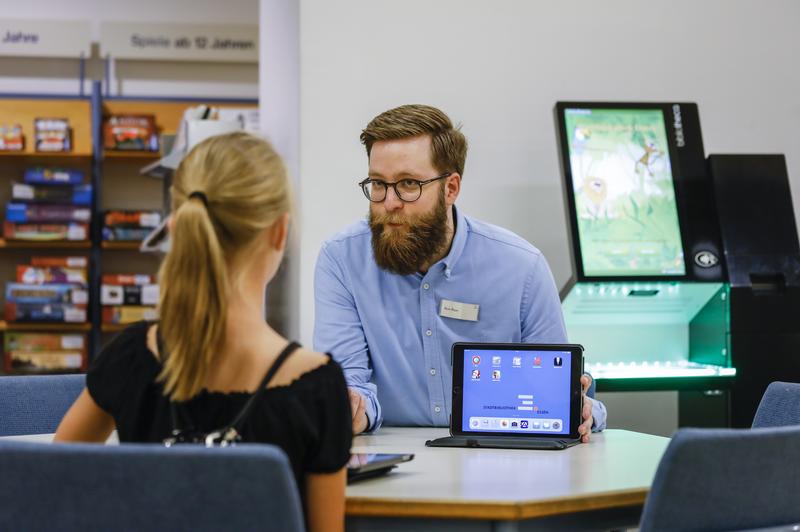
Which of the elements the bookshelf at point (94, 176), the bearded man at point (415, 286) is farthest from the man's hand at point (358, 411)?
the bookshelf at point (94, 176)

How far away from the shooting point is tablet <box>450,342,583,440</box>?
1.84 metres

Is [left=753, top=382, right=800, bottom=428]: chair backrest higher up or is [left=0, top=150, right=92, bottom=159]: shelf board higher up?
[left=0, top=150, right=92, bottom=159]: shelf board

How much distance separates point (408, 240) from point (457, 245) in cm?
16

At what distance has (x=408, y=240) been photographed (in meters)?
2.22

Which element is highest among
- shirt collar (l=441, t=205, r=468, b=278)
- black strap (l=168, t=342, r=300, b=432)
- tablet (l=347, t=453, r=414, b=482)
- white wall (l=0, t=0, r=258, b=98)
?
white wall (l=0, t=0, r=258, b=98)

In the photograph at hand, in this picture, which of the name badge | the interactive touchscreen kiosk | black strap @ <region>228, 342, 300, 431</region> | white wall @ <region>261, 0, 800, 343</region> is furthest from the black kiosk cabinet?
black strap @ <region>228, 342, 300, 431</region>

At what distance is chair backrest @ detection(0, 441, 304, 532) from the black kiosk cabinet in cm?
233

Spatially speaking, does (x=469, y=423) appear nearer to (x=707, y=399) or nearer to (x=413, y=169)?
(x=413, y=169)

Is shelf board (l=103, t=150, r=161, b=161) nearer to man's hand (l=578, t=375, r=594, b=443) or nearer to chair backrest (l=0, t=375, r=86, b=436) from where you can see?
chair backrest (l=0, t=375, r=86, b=436)

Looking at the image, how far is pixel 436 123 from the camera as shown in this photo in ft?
7.64

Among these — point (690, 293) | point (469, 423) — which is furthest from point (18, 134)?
point (469, 423)

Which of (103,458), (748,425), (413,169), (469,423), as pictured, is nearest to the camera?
(103,458)

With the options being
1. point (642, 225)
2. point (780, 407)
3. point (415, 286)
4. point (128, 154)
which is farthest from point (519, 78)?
point (128, 154)

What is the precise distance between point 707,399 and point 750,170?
0.85 m
